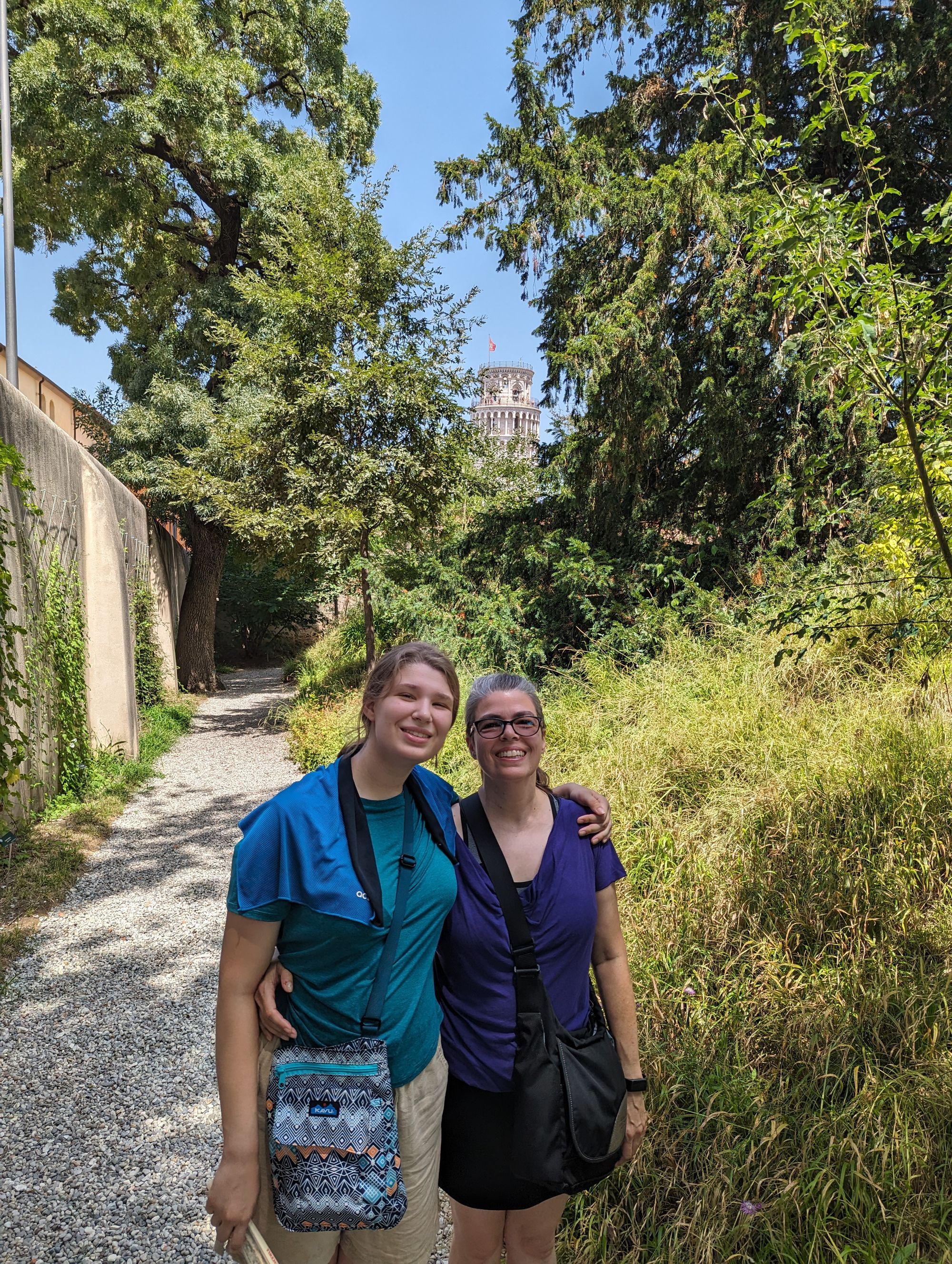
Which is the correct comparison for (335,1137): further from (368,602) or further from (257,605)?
(257,605)

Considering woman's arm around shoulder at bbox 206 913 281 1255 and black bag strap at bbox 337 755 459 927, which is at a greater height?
black bag strap at bbox 337 755 459 927

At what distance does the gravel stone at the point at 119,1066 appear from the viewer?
2516 mm

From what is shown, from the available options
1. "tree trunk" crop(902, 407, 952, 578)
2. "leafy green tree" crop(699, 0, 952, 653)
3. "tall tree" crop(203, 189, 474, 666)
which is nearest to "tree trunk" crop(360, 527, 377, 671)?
"tall tree" crop(203, 189, 474, 666)

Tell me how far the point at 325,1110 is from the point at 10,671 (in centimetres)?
490

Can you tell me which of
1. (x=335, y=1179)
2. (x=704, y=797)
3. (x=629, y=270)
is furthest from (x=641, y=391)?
Answer: (x=335, y=1179)

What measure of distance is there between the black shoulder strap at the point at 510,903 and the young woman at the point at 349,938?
0.24ft

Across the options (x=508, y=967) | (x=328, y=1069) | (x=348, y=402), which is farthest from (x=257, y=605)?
(x=328, y=1069)

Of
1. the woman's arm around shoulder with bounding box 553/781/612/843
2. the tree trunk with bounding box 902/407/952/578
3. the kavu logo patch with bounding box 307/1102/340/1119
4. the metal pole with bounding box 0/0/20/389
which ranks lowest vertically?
the kavu logo patch with bounding box 307/1102/340/1119

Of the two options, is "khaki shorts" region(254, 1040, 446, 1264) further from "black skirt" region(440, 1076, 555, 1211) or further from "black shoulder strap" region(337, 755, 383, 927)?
"black shoulder strap" region(337, 755, 383, 927)

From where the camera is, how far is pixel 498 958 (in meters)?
1.60

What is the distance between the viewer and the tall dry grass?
81.1 inches

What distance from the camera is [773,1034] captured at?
265 centimetres

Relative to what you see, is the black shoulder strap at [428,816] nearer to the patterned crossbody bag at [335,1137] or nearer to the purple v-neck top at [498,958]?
the purple v-neck top at [498,958]

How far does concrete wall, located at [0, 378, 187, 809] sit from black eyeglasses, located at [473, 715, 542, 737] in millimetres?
5010
